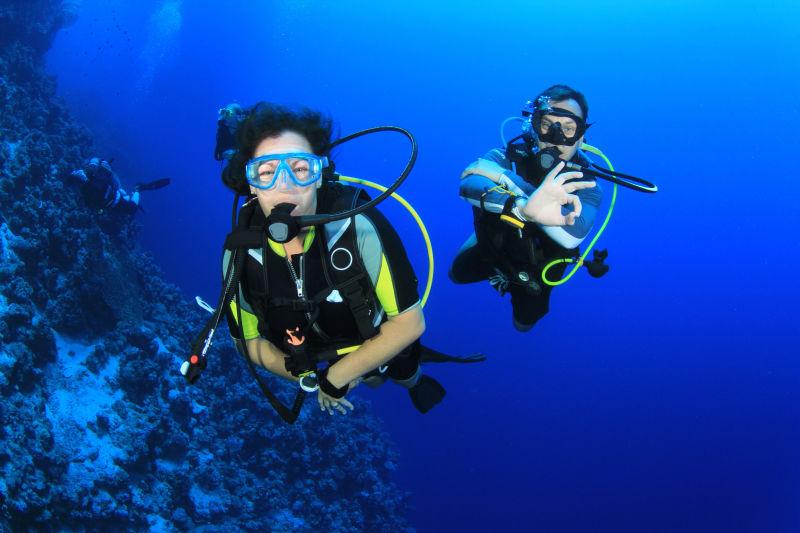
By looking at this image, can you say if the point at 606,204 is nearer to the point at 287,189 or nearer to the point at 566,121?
the point at 566,121

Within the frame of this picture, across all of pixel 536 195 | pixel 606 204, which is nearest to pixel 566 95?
pixel 536 195

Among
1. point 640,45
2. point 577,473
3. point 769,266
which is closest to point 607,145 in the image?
point 640,45

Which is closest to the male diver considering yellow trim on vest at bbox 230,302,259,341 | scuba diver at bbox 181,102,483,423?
scuba diver at bbox 181,102,483,423

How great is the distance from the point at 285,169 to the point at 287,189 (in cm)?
11

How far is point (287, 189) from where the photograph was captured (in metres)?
2.38

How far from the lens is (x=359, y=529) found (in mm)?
10672

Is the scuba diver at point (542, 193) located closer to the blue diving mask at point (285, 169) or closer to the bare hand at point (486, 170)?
the bare hand at point (486, 170)

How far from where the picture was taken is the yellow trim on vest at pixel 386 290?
2578 mm

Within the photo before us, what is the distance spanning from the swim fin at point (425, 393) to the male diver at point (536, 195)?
4.64 ft

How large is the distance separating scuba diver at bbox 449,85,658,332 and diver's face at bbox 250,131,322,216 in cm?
149

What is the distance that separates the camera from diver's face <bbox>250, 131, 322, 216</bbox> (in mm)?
2389

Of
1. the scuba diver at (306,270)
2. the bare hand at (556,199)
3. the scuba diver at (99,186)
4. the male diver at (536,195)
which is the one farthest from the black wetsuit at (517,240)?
the scuba diver at (99,186)

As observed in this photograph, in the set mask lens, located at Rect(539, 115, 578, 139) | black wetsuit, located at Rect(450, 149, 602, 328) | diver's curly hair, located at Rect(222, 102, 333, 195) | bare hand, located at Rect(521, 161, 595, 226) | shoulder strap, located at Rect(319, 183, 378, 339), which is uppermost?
mask lens, located at Rect(539, 115, 578, 139)

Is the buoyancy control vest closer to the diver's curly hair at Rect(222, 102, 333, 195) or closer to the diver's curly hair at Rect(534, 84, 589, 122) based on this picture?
the diver's curly hair at Rect(222, 102, 333, 195)
